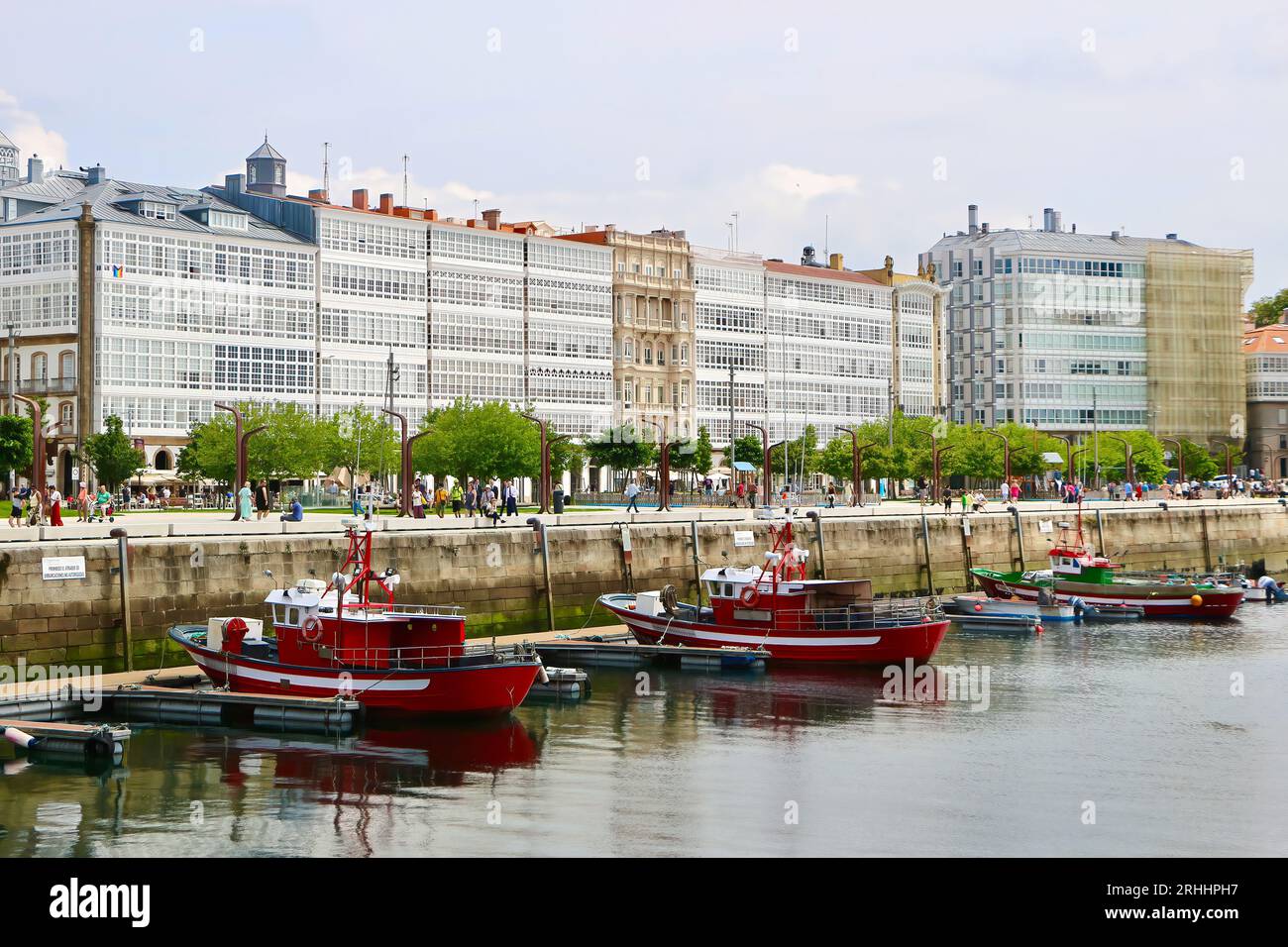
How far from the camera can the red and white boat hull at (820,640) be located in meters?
52.0

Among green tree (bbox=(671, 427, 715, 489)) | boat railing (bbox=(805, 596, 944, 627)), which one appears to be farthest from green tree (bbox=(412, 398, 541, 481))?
boat railing (bbox=(805, 596, 944, 627))

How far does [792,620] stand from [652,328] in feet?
311

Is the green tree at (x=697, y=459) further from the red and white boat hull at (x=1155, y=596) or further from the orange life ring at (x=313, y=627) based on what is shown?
the orange life ring at (x=313, y=627)

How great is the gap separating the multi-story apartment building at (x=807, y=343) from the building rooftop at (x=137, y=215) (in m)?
44.4

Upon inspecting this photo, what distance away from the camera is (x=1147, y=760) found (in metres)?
37.5

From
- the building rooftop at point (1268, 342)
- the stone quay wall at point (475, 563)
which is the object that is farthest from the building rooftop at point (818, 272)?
the stone quay wall at point (475, 563)

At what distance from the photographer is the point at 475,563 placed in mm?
56156

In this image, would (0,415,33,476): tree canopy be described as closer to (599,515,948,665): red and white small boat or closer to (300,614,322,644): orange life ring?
(599,515,948,665): red and white small boat

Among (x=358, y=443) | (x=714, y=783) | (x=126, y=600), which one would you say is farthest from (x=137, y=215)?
(x=714, y=783)

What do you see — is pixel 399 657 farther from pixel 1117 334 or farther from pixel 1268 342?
pixel 1268 342

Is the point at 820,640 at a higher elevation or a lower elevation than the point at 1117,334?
lower

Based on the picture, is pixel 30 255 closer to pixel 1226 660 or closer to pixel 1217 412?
pixel 1226 660
